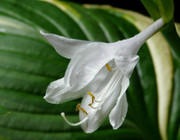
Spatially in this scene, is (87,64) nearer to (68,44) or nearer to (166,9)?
(68,44)

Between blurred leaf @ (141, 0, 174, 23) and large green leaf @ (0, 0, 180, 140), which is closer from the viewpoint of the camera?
blurred leaf @ (141, 0, 174, 23)

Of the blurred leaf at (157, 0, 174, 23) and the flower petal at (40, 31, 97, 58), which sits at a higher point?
the blurred leaf at (157, 0, 174, 23)

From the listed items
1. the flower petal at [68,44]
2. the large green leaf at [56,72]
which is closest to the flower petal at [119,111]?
the flower petal at [68,44]

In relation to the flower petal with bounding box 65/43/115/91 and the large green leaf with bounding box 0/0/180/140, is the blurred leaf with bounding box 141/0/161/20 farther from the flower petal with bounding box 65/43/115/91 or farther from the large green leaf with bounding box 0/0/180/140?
the large green leaf with bounding box 0/0/180/140

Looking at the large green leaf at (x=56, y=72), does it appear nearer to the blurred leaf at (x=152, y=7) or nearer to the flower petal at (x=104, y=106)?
the flower petal at (x=104, y=106)

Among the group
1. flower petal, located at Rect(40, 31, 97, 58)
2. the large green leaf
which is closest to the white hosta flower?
flower petal, located at Rect(40, 31, 97, 58)

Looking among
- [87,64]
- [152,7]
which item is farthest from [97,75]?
[152,7]

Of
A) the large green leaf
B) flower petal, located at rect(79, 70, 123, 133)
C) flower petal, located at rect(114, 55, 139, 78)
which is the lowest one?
the large green leaf
